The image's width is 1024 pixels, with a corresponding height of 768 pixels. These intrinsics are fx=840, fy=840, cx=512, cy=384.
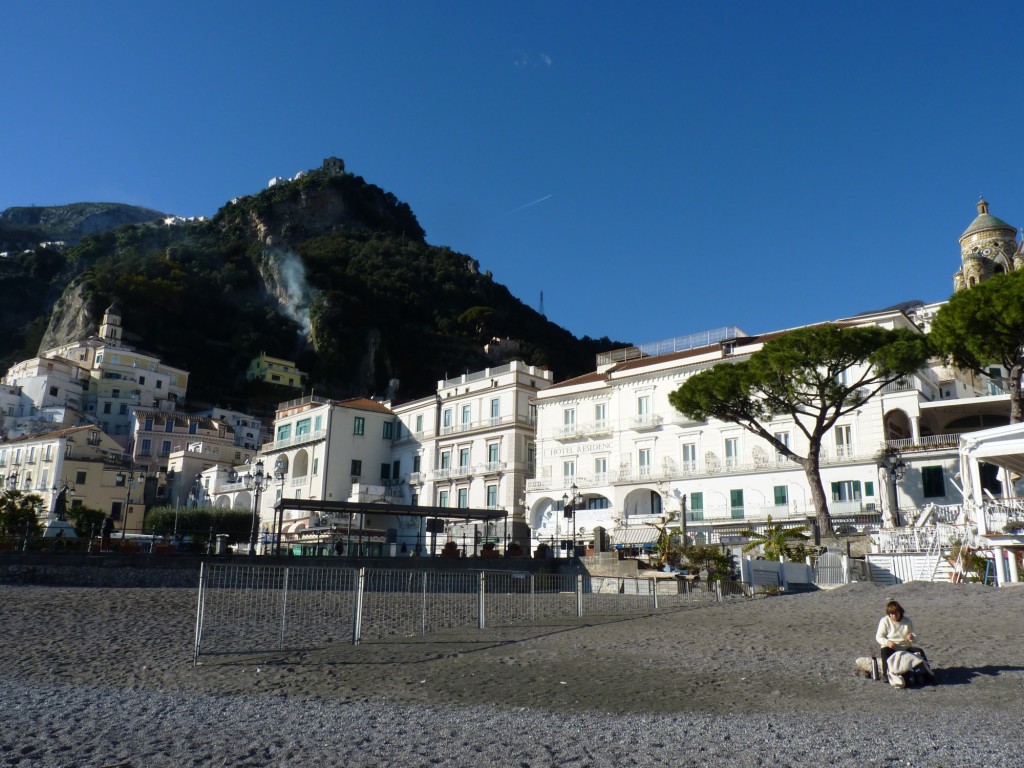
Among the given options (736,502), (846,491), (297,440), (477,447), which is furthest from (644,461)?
(297,440)

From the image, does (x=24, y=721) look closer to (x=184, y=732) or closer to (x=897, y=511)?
(x=184, y=732)

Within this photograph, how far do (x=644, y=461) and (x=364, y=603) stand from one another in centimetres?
2671

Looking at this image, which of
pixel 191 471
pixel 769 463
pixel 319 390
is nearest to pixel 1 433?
pixel 191 471

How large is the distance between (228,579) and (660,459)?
31.9 metres

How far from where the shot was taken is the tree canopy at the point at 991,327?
1039 inches

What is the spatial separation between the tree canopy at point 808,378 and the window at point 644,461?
23.5 ft

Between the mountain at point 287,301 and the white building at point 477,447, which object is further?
the mountain at point 287,301

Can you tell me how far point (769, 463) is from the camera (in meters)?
40.0

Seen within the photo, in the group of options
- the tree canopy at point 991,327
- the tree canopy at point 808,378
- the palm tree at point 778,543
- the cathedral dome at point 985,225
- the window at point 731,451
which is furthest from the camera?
the cathedral dome at point 985,225

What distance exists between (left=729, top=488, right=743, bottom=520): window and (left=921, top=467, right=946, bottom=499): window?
7969 millimetres

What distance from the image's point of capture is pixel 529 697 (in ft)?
30.5

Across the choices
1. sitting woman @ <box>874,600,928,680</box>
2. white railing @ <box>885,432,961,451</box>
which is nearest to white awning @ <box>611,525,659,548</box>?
white railing @ <box>885,432,961,451</box>

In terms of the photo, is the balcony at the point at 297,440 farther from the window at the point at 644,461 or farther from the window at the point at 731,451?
the window at the point at 731,451

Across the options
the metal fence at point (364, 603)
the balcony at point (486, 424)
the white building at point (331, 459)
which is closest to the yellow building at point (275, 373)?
the white building at point (331, 459)
